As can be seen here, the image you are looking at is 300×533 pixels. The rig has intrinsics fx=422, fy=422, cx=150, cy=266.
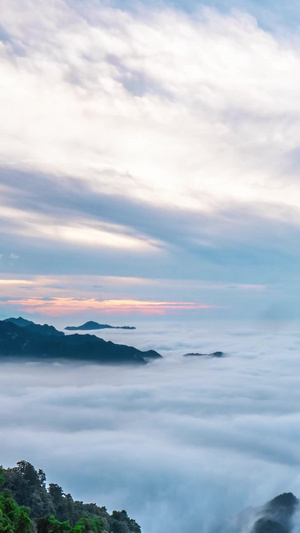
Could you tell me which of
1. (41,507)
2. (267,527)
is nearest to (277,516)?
(267,527)

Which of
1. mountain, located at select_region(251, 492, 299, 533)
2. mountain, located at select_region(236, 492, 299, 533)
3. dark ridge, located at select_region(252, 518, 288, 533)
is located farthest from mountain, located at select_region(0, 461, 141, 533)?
mountain, located at select_region(236, 492, 299, 533)

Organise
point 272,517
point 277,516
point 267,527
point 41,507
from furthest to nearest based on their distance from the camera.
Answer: point 277,516
point 272,517
point 267,527
point 41,507

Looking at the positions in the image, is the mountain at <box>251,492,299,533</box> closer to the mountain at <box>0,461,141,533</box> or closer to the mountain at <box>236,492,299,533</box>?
the mountain at <box>236,492,299,533</box>

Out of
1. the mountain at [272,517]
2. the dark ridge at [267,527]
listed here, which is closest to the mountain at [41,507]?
the dark ridge at [267,527]

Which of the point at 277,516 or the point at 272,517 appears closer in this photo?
the point at 272,517

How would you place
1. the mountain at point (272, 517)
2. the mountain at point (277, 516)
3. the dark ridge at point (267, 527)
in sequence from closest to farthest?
the dark ridge at point (267, 527), the mountain at point (277, 516), the mountain at point (272, 517)

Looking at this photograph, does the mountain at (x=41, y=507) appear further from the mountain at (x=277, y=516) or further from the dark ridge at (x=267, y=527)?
the mountain at (x=277, y=516)

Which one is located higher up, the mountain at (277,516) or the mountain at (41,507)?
the mountain at (41,507)

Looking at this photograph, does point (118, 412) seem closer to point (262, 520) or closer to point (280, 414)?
point (280, 414)

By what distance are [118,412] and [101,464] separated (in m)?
65.9

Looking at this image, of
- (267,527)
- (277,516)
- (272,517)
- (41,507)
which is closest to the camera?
(41,507)

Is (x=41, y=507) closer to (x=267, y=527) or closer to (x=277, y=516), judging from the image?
(x=267, y=527)

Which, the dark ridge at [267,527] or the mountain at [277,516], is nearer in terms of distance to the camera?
the dark ridge at [267,527]

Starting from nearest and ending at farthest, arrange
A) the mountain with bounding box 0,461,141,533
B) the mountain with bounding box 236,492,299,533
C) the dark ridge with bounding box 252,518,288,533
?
the mountain with bounding box 0,461,141,533, the dark ridge with bounding box 252,518,288,533, the mountain with bounding box 236,492,299,533
